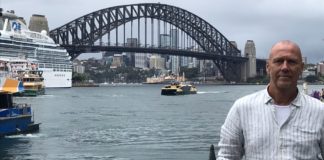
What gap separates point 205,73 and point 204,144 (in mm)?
172153

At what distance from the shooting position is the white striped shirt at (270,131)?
322 cm

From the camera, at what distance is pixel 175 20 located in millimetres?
153500

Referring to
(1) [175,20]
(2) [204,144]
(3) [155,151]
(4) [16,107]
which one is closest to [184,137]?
(2) [204,144]

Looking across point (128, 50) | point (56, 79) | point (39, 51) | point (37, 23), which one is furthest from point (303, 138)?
point (37, 23)

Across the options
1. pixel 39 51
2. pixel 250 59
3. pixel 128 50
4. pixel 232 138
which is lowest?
pixel 232 138

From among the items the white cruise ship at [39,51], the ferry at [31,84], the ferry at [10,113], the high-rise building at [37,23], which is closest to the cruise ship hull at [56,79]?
the white cruise ship at [39,51]

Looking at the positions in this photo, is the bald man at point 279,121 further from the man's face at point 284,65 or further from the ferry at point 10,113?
the ferry at point 10,113

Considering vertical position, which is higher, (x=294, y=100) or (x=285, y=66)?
(x=285, y=66)

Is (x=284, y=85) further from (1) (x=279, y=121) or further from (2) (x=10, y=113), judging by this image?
(2) (x=10, y=113)

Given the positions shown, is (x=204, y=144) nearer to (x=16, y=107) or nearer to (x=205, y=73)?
(x=16, y=107)

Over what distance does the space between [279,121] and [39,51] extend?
109 metres

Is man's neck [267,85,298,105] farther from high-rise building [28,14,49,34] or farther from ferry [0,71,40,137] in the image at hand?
high-rise building [28,14,49,34]

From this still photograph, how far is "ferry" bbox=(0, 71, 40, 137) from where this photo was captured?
2372 cm

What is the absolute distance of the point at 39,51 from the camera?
359 feet
